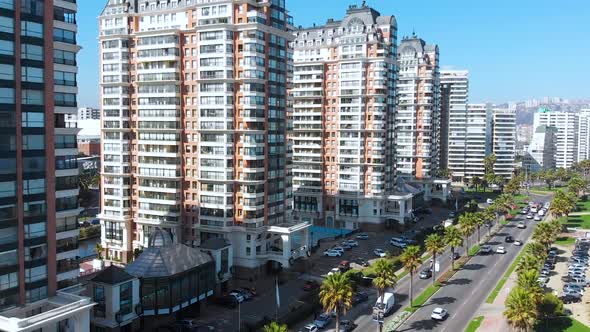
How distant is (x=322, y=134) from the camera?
162 metres

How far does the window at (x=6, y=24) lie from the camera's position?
59.2m

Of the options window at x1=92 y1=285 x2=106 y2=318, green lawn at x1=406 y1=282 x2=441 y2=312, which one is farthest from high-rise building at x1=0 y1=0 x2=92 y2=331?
green lawn at x1=406 y1=282 x2=441 y2=312

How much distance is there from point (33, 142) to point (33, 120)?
2.53m

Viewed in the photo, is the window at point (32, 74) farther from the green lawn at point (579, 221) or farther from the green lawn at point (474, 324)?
the green lawn at point (579, 221)

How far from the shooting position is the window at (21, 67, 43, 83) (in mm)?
61594

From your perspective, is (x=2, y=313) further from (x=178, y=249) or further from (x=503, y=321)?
(x=503, y=321)

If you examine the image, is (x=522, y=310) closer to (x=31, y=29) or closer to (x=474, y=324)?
(x=474, y=324)

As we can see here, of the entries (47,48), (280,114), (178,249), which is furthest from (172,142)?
(47,48)

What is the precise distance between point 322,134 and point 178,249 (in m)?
81.0

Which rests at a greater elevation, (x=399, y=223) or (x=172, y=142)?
(x=172, y=142)

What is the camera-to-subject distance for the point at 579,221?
588 ft

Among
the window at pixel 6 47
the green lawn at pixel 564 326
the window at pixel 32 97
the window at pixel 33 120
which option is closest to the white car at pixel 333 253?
the green lawn at pixel 564 326

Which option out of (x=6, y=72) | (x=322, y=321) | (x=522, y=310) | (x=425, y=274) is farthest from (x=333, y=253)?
(x=6, y=72)

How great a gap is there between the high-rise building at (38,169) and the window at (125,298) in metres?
10.1
